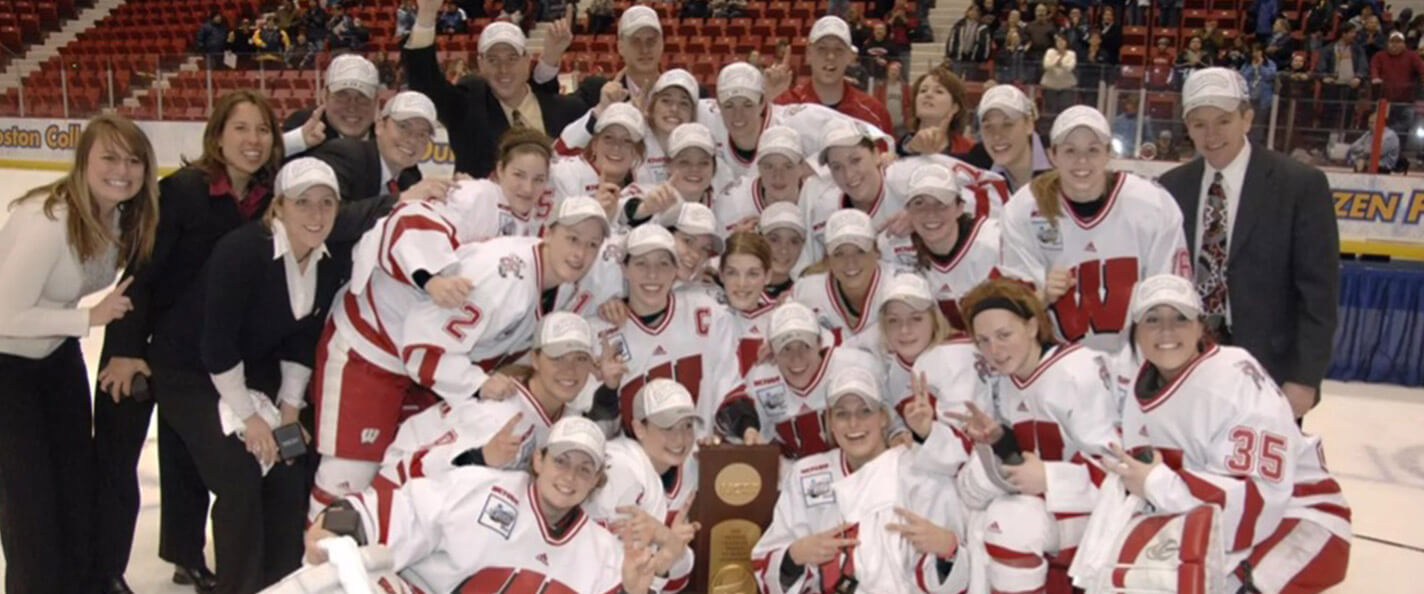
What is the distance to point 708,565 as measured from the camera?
367 centimetres

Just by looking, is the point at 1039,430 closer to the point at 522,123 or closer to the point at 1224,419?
the point at 1224,419

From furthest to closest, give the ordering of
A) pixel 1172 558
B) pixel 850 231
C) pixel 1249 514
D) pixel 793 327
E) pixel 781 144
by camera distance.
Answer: pixel 781 144
pixel 850 231
pixel 793 327
pixel 1249 514
pixel 1172 558

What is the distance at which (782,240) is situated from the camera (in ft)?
14.0

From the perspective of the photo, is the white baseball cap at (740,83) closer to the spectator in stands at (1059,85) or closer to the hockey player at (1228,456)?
the hockey player at (1228,456)

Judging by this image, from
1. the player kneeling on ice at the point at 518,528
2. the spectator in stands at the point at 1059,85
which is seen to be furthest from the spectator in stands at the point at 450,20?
the player kneeling on ice at the point at 518,528

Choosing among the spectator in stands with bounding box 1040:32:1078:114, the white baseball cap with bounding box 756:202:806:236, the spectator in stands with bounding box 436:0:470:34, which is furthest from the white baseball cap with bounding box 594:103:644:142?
the spectator in stands with bounding box 436:0:470:34

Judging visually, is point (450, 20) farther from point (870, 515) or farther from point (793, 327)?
point (870, 515)

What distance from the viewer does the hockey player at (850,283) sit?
12.7ft

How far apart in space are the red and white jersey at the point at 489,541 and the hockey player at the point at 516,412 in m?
0.20

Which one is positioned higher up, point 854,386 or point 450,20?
point 450,20

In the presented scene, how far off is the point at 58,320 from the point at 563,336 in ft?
4.26

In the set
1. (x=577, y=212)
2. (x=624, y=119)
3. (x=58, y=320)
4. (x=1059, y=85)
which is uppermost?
(x=1059, y=85)

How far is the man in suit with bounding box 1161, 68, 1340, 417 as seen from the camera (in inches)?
140

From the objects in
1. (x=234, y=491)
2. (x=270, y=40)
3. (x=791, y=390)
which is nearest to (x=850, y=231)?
(x=791, y=390)
